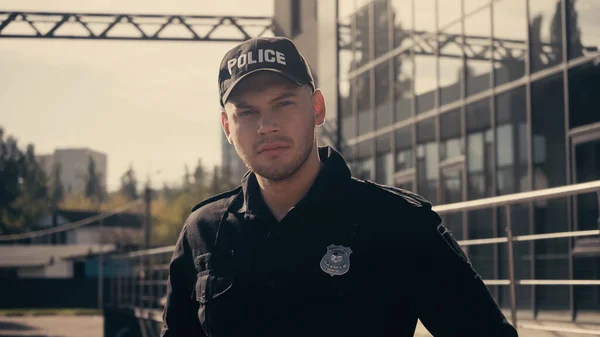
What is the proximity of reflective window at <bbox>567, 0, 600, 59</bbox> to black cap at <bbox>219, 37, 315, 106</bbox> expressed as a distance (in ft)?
37.2

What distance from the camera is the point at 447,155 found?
58.6 feet

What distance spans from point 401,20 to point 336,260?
58.1 ft

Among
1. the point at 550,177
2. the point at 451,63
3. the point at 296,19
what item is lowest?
the point at 550,177

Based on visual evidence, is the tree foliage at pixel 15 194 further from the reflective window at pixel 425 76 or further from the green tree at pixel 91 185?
the reflective window at pixel 425 76

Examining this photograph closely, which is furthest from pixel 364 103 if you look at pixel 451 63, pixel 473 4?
pixel 473 4

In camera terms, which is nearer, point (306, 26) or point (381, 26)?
point (381, 26)

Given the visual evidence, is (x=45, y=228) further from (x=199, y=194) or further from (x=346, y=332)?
(x=346, y=332)

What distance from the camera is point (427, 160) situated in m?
18.7

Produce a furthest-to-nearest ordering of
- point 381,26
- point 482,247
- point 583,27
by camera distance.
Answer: point 381,26 → point 482,247 → point 583,27

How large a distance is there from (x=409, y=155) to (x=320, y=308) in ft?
56.7

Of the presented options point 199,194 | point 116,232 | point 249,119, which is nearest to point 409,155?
point 249,119

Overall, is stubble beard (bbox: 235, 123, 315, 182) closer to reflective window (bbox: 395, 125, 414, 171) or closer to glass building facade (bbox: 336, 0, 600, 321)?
glass building facade (bbox: 336, 0, 600, 321)

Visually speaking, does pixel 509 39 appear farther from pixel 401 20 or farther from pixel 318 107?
pixel 318 107

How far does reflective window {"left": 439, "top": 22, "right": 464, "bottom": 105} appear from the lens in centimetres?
1745
